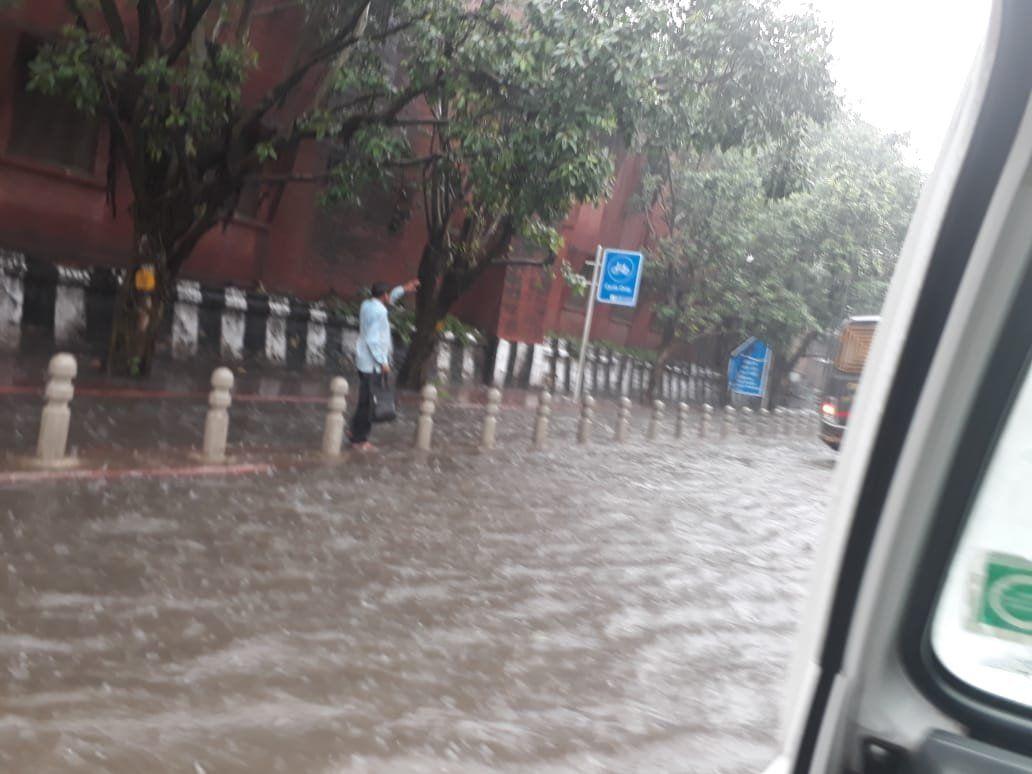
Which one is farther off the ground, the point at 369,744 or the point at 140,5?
the point at 140,5

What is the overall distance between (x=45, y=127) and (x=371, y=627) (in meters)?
12.7

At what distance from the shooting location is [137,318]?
12.1 meters

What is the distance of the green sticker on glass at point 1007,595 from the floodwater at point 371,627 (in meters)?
2.58

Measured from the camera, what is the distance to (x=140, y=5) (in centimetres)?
1098

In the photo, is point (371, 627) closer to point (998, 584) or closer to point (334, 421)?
point (998, 584)


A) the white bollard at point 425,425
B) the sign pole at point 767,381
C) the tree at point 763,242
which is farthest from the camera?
the sign pole at point 767,381

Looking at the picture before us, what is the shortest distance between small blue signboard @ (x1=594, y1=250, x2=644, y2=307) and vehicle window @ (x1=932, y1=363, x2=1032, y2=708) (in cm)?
1586

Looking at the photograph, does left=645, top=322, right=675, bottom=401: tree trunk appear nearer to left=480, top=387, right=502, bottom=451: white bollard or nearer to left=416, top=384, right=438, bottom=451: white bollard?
left=480, top=387, right=502, bottom=451: white bollard

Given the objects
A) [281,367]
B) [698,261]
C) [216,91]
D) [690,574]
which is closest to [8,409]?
[216,91]

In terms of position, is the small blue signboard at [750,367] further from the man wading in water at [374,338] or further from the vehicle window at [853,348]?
the man wading in water at [374,338]

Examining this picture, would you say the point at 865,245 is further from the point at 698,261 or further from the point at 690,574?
the point at 690,574

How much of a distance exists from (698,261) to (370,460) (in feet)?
56.7

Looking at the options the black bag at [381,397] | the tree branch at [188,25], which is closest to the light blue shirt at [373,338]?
the black bag at [381,397]

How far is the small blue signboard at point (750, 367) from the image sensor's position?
31266mm
